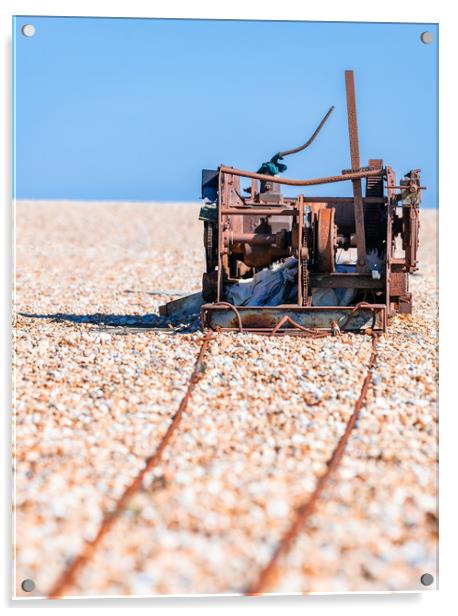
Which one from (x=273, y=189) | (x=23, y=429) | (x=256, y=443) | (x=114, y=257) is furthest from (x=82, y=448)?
(x=114, y=257)

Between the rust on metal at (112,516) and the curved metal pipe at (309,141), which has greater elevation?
the curved metal pipe at (309,141)

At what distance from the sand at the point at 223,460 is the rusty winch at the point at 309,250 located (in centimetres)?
71

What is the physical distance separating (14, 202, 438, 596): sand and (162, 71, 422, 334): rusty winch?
0.71 meters

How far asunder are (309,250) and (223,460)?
21.1ft

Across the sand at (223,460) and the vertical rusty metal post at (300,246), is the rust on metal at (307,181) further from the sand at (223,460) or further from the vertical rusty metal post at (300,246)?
the sand at (223,460)

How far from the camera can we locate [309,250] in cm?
1356

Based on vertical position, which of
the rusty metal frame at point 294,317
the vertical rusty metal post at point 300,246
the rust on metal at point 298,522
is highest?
the vertical rusty metal post at point 300,246

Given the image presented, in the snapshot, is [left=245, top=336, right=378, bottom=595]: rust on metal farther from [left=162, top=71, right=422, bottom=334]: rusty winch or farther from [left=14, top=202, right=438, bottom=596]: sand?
[left=162, top=71, right=422, bottom=334]: rusty winch

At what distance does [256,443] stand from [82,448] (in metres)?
1.38

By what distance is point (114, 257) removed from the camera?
104 feet

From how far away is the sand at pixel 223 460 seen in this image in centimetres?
629

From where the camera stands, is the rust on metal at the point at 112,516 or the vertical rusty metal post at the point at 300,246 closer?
the rust on metal at the point at 112,516

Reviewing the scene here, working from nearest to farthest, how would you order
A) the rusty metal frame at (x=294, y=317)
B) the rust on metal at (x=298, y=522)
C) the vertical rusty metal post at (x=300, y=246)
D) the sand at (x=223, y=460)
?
the rust on metal at (x=298, y=522)
the sand at (x=223, y=460)
the rusty metal frame at (x=294, y=317)
the vertical rusty metal post at (x=300, y=246)
